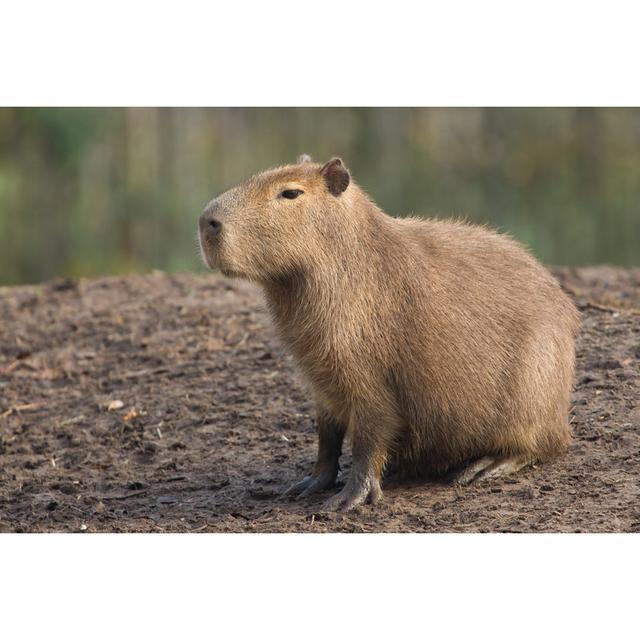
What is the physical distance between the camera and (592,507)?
16.3ft

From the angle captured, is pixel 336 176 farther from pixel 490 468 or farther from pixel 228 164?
pixel 228 164

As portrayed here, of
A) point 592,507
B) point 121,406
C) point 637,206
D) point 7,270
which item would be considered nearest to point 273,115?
point 7,270

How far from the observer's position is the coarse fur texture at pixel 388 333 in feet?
17.3

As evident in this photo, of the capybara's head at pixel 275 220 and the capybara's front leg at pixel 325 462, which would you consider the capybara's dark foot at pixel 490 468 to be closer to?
the capybara's front leg at pixel 325 462

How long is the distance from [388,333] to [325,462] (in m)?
0.75

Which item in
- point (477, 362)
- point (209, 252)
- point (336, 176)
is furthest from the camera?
point (477, 362)

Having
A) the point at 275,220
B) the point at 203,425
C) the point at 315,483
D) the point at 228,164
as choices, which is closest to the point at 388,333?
the point at 275,220

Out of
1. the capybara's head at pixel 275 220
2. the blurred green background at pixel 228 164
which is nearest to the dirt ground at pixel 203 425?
the capybara's head at pixel 275 220

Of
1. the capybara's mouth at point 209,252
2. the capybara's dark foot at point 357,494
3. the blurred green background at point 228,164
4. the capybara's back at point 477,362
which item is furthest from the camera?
the blurred green background at point 228,164

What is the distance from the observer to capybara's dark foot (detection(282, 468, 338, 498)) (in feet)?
18.4

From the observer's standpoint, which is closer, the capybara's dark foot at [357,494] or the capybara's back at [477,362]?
the capybara's dark foot at [357,494]

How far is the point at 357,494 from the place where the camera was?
5270 millimetres

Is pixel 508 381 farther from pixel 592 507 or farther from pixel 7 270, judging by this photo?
pixel 7 270

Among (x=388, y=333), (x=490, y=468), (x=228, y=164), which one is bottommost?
(x=490, y=468)
